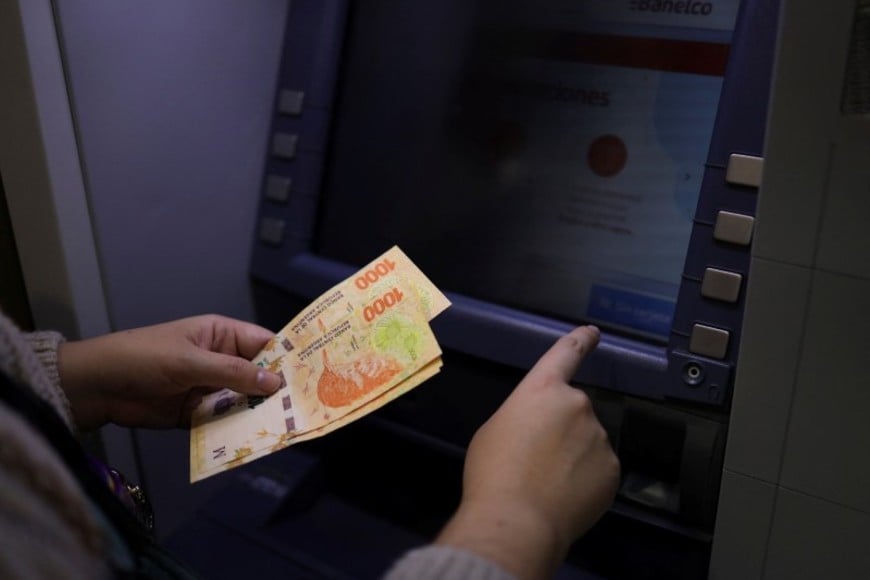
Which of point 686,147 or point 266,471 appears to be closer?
point 686,147

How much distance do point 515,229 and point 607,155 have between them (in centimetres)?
18

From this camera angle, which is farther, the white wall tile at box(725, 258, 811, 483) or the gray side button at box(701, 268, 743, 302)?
the gray side button at box(701, 268, 743, 302)

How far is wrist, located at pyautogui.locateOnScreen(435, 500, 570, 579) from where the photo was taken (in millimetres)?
686

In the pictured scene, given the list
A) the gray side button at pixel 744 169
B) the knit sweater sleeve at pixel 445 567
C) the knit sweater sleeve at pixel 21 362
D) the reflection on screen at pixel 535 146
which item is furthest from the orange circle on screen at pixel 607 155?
the knit sweater sleeve at pixel 21 362

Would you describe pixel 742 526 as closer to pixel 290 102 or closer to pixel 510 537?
pixel 510 537

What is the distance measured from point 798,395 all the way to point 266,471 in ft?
3.05

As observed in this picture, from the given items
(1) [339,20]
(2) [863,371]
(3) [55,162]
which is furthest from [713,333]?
(3) [55,162]

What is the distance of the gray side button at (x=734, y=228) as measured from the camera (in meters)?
0.99

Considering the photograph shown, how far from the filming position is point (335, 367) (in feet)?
3.43

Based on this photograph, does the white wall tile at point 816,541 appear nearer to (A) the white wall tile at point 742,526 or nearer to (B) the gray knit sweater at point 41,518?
(A) the white wall tile at point 742,526

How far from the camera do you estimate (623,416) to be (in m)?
1.09

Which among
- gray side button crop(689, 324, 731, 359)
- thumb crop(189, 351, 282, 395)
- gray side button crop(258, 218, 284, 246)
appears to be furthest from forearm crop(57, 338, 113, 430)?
gray side button crop(689, 324, 731, 359)

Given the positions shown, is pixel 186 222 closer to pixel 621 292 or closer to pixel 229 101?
pixel 229 101

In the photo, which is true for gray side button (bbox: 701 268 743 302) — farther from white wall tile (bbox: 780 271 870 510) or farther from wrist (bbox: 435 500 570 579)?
wrist (bbox: 435 500 570 579)
